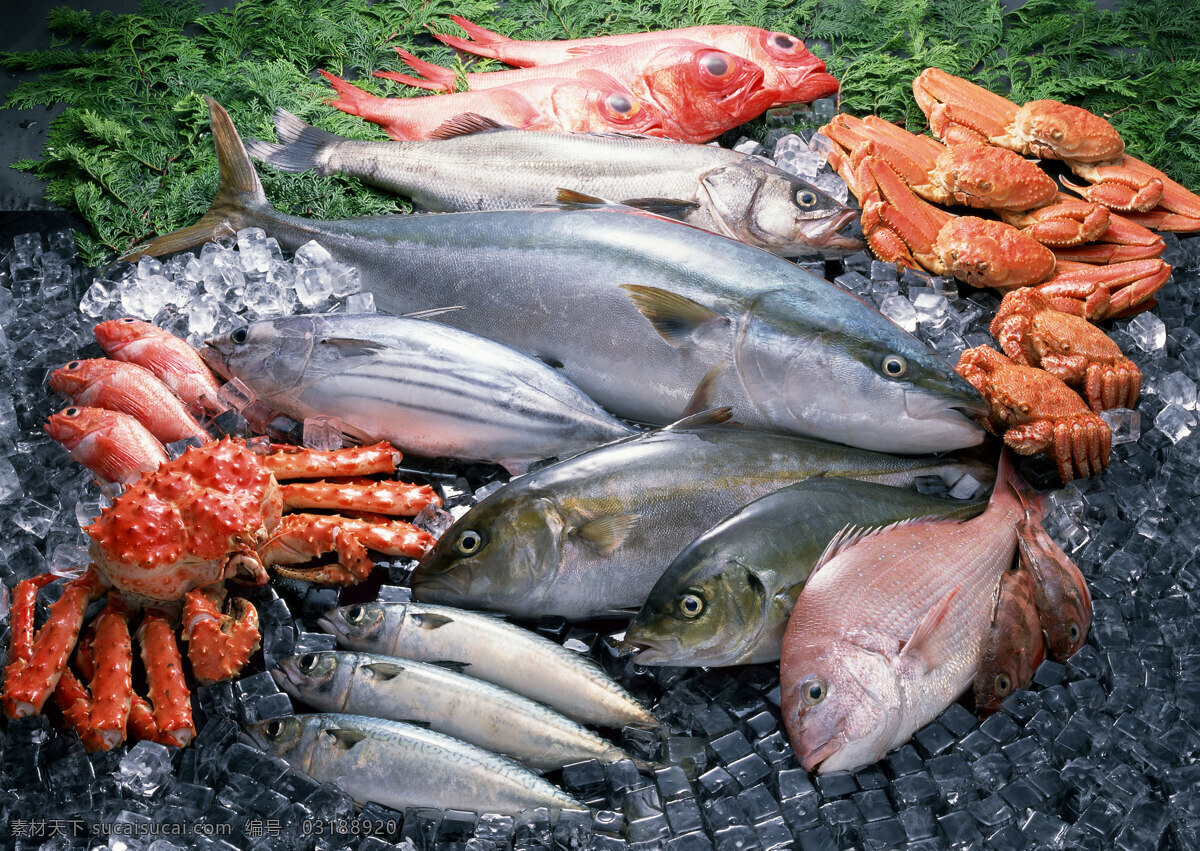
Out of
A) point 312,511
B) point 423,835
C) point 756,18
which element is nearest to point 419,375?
point 312,511

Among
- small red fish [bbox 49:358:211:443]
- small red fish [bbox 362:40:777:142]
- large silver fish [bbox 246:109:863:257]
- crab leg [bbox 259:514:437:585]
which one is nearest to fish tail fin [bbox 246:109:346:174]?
large silver fish [bbox 246:109:863:257]

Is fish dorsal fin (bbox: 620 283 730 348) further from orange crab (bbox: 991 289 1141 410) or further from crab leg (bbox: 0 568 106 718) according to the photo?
crab leg (bbox: 0 568 106 718)

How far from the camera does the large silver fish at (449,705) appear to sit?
1.95 meters

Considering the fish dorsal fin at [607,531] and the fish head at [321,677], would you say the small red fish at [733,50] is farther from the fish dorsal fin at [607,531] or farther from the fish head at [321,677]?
the fish head at [321,677]

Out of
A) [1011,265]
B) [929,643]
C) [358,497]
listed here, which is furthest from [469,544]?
[1011,265]

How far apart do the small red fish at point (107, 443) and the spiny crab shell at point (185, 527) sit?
25 centimetres

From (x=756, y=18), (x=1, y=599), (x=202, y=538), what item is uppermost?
(x=756, y=18)

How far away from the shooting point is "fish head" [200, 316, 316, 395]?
8.21 feet

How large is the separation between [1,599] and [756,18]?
10.4 ft

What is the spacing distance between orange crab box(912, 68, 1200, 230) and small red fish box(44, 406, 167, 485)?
2.57m

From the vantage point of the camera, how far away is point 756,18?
3836 millimetres

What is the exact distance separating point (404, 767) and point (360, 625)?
0.33m

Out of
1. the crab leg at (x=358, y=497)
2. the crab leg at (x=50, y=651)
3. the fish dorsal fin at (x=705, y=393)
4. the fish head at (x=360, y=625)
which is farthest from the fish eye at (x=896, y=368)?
the crab leg at (x=50, y=651)

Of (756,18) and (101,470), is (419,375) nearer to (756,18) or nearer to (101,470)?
(101,470)
